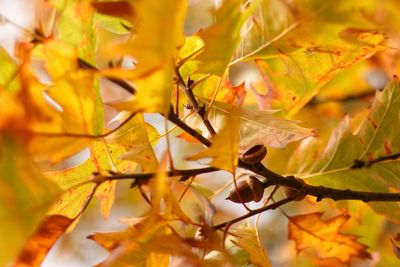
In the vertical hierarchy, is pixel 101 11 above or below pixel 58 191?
above

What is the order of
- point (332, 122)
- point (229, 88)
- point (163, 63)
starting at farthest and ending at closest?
point (332, 122)
point (229, 88)
point (163, 63)

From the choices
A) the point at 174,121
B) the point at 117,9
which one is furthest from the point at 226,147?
the point at 117,9

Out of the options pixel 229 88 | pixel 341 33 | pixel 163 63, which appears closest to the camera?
pixel 163 63

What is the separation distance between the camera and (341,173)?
40.5 inches

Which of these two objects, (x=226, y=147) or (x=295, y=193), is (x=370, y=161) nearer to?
(x=295, y=193)

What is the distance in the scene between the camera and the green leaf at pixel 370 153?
988 mm

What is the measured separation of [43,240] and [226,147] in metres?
0.23

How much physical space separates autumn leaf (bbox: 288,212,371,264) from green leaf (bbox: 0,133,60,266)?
0.53m

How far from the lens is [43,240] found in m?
0.76

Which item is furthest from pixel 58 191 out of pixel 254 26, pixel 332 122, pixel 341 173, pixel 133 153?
pixel 332 122

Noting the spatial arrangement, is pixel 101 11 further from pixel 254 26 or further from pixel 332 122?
pixel 332 122

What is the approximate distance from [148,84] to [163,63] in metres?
0.03

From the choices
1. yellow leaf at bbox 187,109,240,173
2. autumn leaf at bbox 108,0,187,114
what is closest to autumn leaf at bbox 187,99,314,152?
yellow leaf at bbox 187,109,240,173

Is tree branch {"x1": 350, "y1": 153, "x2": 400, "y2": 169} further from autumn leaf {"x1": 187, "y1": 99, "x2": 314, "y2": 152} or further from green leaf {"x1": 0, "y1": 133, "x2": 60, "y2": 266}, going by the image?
green leaf {"x1": 0, "y1": 133, "x2": 60, "y2": 266}
